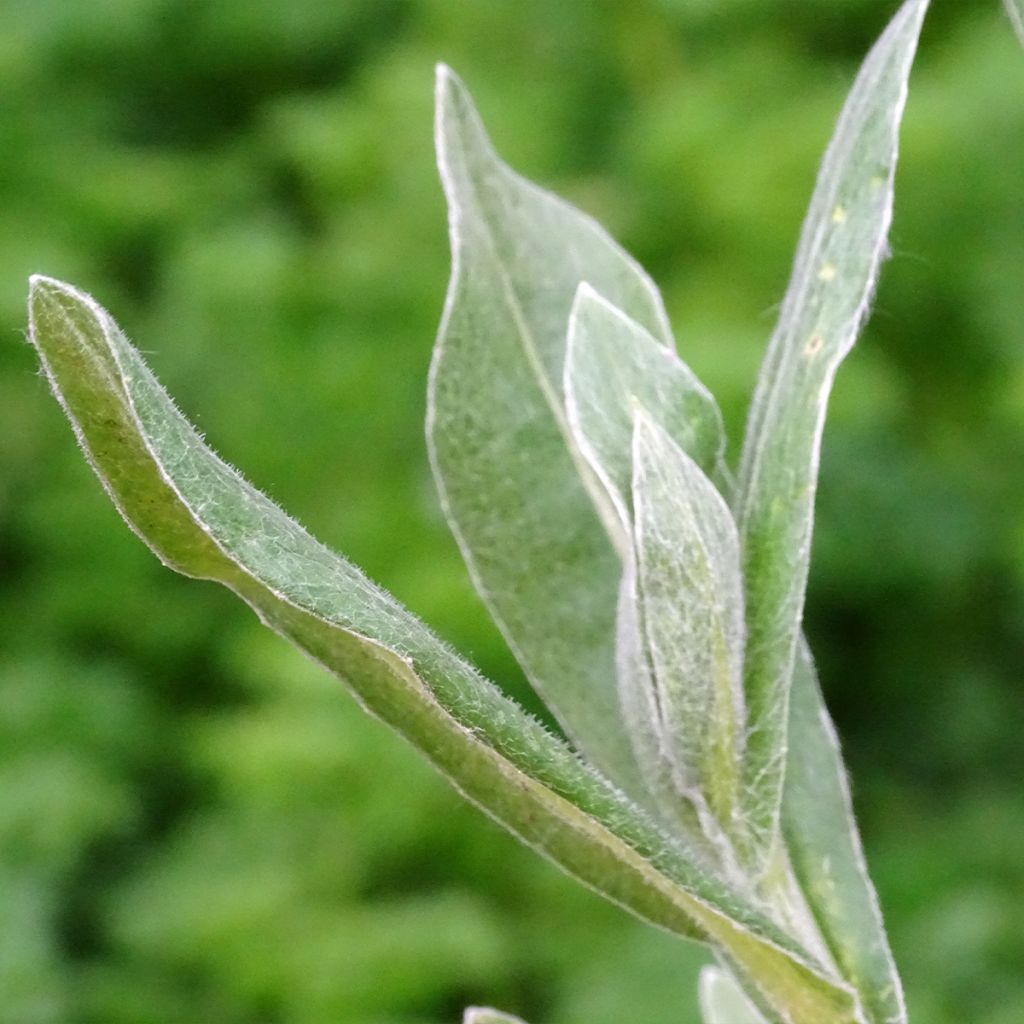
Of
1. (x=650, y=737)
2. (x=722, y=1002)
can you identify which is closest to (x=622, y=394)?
(x=650, y=737)

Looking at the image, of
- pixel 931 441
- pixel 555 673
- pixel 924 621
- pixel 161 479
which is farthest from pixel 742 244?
pixel 161 479

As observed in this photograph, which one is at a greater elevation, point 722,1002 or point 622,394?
point 622,394

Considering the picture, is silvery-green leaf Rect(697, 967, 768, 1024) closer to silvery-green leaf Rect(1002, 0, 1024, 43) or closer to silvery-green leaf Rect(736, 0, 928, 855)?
silvery-green leaf Rect(736, 0, 928, 855)

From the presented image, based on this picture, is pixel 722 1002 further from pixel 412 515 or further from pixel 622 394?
pixel 412 515

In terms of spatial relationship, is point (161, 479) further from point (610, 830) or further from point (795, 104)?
point (795, 104)

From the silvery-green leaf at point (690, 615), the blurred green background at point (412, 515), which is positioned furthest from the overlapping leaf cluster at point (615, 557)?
the blurred green background at point (412, 515)
